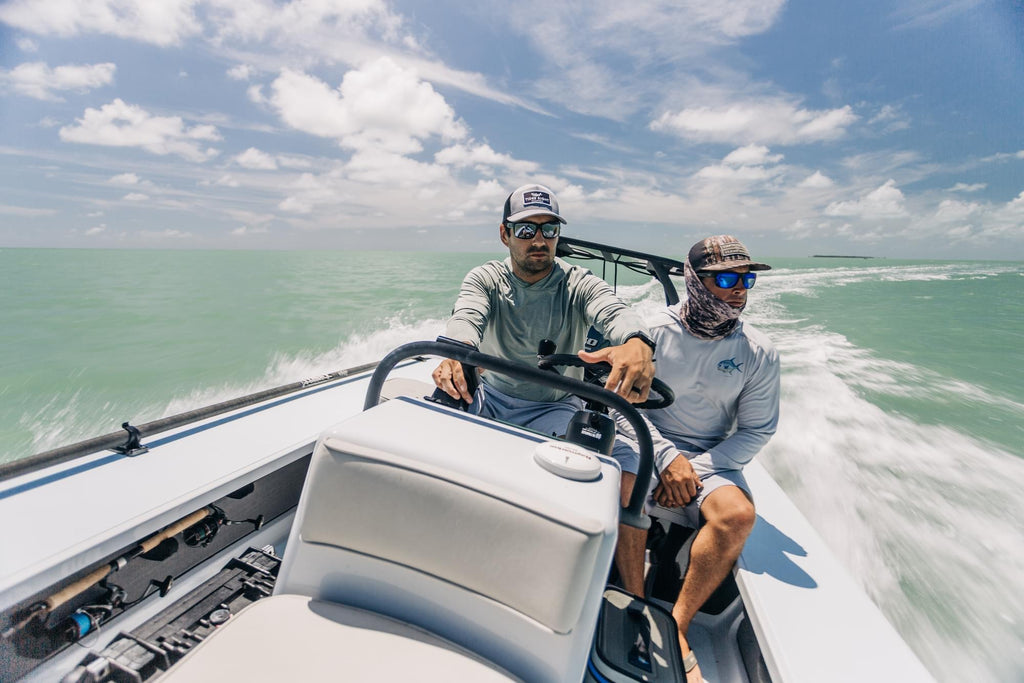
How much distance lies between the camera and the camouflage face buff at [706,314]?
1.92 meters

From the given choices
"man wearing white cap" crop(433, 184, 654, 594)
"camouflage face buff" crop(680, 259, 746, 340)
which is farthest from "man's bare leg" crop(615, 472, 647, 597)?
"camouflage face buff" crop(680, 259, 746, 340)

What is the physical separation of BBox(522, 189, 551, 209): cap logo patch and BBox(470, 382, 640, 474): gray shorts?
0.79 m

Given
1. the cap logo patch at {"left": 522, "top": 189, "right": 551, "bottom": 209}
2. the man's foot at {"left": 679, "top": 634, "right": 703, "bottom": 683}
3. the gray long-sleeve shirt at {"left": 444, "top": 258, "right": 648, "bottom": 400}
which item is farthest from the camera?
the gray long-sleeve shirt at {"left": 444, "top": 258, "right": 648, "bottom": 400}

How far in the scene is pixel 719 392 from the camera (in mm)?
1921

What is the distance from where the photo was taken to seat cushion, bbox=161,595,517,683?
0.76m

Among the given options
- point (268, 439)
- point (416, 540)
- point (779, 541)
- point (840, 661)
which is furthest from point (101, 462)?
point (779, 541)

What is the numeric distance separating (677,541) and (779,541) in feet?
1.20

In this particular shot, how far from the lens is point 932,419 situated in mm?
5801

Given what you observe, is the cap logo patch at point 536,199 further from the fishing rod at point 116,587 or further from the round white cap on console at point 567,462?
the fishing rod at point 116,587

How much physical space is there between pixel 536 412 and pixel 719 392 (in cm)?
79

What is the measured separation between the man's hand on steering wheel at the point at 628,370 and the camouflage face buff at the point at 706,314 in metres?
0.82

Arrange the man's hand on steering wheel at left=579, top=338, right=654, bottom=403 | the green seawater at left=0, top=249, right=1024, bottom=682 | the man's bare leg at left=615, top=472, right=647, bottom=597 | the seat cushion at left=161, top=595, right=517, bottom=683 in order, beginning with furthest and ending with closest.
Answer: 1. the green seawater at left=0, top=249, right=1024, bottom=682
2. the man's bare leg at left=615, top=472, right=647, bottom=597
3. the man's hand on steering wheel at left=579, top=338, right=654, bottom=403
4. the seat cushion at left=161, top=595, right=517, bottom=683

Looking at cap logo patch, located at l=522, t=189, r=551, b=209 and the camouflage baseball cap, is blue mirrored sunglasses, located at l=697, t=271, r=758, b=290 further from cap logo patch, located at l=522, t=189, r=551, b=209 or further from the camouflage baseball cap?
cap logo patch, located at l=522, t=189, r=551, b=209

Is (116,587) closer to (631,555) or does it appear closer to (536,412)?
(536,412)
